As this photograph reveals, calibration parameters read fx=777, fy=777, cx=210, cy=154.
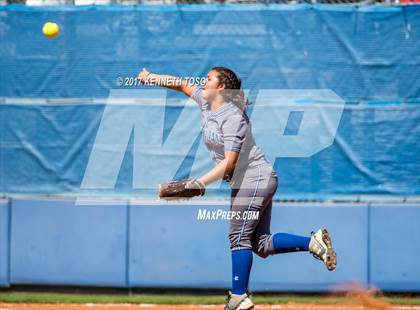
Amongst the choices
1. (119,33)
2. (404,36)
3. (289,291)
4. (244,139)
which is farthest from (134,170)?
(404,36)

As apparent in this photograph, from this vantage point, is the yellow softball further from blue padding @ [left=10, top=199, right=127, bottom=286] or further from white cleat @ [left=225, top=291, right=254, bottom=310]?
white cleat @ [left=225, top=291, right=254, bottom=310]

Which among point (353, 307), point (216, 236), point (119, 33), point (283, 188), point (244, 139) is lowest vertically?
point (353, 307)

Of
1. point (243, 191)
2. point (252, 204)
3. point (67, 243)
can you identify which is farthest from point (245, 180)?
point (67, 243)

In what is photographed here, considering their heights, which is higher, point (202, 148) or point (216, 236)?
point (202, 148)

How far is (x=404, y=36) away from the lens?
27.7ft

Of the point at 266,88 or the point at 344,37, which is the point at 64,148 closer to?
the point at 266,88

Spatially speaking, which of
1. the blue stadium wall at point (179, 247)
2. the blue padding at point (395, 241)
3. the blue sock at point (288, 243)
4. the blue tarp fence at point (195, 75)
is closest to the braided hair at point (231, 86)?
the blue sock at point (288, 243)

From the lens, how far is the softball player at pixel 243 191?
241 inches

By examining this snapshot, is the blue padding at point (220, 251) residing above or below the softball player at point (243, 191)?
below

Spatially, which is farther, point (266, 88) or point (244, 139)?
point (266, 88)

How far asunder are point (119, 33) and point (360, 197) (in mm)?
3199

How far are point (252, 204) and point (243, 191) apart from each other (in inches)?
5.0

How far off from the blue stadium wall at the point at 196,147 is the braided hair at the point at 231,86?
187 centimetres

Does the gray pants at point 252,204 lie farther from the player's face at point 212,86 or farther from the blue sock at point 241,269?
the player's face at point 212,86
